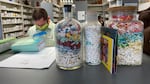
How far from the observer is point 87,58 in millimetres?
648

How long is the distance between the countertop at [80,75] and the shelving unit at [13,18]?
423 centimetres

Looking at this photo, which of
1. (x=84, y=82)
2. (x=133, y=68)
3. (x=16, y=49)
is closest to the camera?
(x=84, y=82)

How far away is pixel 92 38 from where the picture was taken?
2.05ft

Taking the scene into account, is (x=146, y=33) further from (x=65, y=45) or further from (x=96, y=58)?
(x=65, y=45)

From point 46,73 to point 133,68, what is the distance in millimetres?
313

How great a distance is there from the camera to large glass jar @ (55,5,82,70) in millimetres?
575

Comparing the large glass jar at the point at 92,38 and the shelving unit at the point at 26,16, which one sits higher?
the shelving unit at the point at 26,16

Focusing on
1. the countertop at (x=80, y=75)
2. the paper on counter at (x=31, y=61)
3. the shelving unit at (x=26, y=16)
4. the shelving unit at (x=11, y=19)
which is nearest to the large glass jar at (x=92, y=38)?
the countertop at (x=80, y=75)

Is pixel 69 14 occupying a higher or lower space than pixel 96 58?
higher

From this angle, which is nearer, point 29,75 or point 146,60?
point 29,75

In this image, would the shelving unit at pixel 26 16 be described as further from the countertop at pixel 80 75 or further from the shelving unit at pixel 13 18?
the countertop at pixel 80 75

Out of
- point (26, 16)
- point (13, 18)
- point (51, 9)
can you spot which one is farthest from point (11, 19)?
point (51, 9)

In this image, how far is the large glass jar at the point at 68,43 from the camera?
22.6 inches

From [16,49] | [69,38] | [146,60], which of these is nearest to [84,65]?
[69,38]
